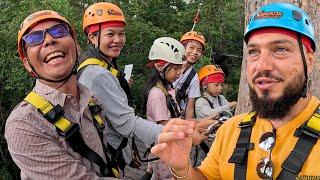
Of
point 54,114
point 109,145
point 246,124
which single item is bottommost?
point 109,145

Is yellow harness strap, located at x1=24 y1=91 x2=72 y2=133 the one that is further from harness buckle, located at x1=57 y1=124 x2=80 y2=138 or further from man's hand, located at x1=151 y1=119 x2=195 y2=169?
man's hand, located at x1=151 y1=119 x2=195 y2=169

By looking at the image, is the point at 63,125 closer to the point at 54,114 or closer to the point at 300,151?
the point at 54,114

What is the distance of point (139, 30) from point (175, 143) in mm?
8620

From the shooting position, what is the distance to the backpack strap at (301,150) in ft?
6.99

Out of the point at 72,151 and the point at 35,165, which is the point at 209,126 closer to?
the point at 72,151

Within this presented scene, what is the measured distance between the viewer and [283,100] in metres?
2.28

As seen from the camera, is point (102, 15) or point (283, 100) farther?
Result: point (102, 15)

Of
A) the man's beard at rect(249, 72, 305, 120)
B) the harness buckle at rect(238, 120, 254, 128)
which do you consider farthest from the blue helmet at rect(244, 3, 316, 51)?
the harness buckle at rect(238, 120, 254, 128)

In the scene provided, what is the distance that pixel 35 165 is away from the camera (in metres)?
2.78

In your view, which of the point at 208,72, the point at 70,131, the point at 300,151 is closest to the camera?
the point at 300,151

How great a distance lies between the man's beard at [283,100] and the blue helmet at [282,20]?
26cm

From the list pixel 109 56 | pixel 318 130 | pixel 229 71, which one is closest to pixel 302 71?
pixel 318 130

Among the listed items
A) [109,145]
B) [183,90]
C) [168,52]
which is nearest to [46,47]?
[109,145]

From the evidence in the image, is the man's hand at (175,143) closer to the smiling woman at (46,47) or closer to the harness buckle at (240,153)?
the harness buckle at (240,153)
